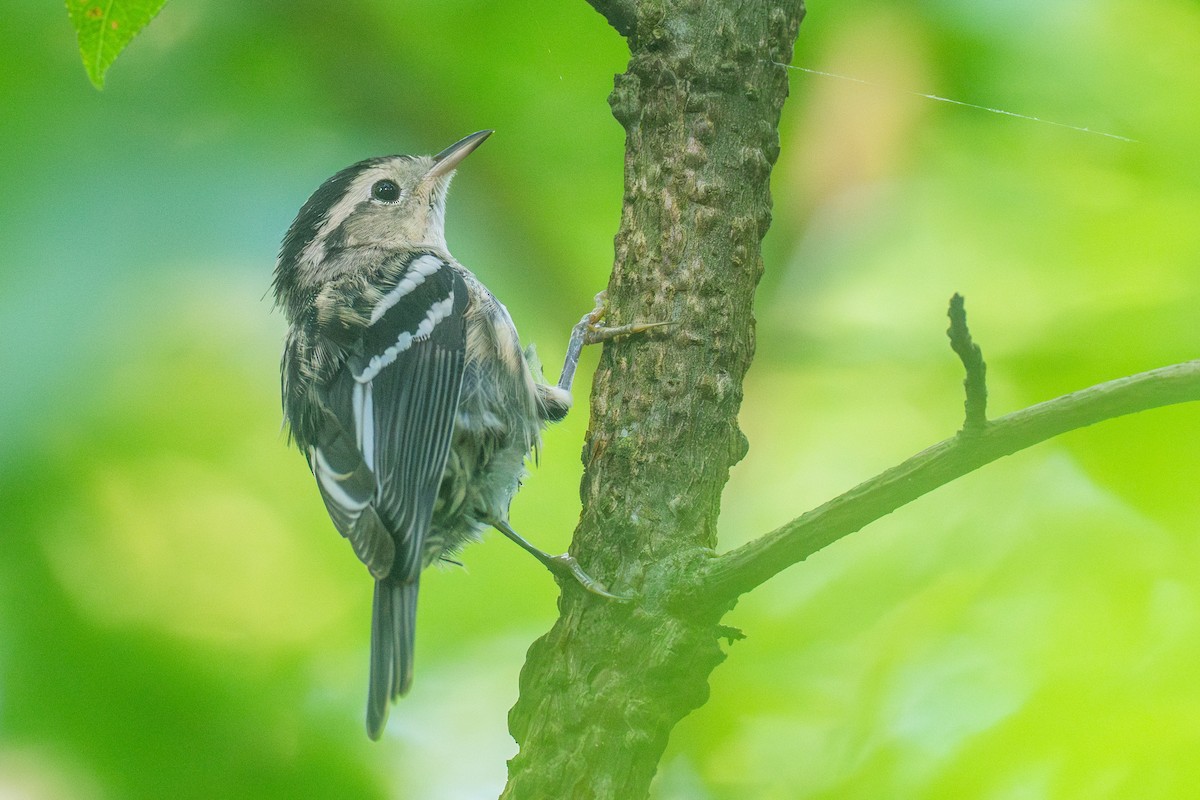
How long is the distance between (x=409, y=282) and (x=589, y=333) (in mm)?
469

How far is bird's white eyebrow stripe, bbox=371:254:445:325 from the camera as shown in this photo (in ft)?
5.67

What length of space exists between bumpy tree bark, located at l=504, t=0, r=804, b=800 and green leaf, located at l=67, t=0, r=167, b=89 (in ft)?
2.37

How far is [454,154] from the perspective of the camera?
1783 mm

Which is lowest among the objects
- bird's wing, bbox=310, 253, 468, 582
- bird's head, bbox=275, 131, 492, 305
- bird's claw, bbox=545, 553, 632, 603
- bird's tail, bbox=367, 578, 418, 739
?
bird's tail, bbox=367, 578, 418, 739

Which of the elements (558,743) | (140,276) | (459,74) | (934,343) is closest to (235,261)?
(140,276)

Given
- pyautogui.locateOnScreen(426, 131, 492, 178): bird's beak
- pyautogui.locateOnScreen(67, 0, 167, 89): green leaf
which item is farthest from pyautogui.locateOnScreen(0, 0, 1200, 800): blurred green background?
pyautogui.locateOnScreen(67, 0, 167, 89): green leaf

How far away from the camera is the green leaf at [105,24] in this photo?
0.79m

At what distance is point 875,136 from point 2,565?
155 centimetres

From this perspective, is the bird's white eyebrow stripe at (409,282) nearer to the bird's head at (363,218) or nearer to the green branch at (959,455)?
the bird's head at (363,218)

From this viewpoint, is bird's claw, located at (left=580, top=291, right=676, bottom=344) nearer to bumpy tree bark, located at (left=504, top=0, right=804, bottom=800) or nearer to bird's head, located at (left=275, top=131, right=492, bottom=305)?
bumpy tree bark, located at (left=504, top=0, right=804, bottom=800)

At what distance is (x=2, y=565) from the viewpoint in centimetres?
150

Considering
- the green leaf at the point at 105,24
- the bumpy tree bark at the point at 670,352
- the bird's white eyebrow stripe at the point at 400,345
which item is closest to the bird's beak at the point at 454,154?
the bird's white eyebrow stripe at the point at 400,345

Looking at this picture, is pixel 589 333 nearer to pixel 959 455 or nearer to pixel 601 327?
pixel 601 327

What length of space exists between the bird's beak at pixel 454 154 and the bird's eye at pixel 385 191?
0.34 feet
